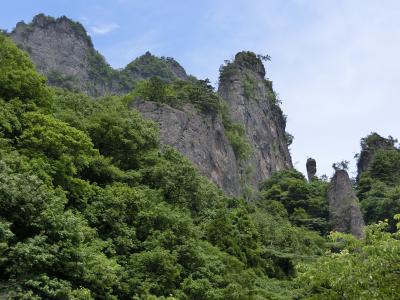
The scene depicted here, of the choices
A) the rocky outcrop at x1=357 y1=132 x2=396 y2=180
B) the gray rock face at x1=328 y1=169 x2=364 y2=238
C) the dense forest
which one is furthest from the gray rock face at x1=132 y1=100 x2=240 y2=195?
the rocky outcrop at x1=357 y1=132 x2=396 y2=180

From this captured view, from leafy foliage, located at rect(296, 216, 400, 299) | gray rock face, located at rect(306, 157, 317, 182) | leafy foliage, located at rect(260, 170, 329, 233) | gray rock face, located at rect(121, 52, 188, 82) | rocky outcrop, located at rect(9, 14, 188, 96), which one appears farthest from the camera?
gray rock face, located at rect(121, 52, 188, 82)

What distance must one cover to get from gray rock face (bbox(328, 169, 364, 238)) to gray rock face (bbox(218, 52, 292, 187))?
437 inches

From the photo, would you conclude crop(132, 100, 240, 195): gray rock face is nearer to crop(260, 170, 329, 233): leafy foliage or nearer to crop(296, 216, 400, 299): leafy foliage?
crop(260, 170, 329, 233): leafy foliage

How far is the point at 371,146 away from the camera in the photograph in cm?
5984

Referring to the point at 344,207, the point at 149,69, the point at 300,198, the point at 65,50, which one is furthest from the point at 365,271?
the point at 149,69

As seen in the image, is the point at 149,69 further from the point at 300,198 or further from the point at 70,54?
the point at 300,198

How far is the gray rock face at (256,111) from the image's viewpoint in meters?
62.8

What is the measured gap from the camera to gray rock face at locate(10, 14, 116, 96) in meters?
80.6

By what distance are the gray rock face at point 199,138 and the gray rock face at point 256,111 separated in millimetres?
12464

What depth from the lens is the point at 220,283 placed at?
65.4ft

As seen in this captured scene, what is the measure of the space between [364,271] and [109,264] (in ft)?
23.6

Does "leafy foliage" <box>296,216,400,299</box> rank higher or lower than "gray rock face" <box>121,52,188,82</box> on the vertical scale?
lower

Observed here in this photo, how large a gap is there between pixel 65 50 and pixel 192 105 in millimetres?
46917

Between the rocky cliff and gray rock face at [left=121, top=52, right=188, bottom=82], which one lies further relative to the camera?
gray rock face at [left=121, top=52, right=188, bottom=82]
